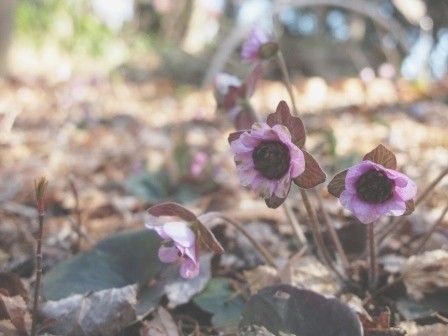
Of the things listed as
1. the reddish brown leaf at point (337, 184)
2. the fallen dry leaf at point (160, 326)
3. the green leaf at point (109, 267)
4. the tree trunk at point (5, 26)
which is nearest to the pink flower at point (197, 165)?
the green leaf at point (109, 267)

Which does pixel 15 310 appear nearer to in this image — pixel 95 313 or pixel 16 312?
pixel 16 312

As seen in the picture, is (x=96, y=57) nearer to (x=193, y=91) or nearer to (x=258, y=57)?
(x=193, y=91)

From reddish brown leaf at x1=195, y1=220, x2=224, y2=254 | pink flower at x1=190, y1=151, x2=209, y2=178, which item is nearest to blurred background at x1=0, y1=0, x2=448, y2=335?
pink flower at x1=190, y1=151, x2=209, y2=178

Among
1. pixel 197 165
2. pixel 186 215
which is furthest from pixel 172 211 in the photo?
pixel 197 165

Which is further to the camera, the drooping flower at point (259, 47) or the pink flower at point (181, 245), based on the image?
the drooping flower at point (259, 47)

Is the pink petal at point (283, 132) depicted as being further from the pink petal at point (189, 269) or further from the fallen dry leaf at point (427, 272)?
the fallen dry leaf at point (427, 272)

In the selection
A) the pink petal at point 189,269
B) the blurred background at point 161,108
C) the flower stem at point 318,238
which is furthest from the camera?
the blurred background at point 161,108

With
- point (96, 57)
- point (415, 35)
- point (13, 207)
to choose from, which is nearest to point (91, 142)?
point (13, 207)
